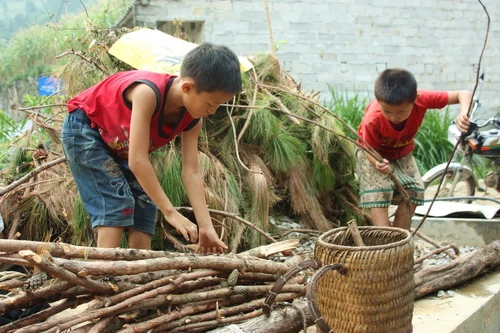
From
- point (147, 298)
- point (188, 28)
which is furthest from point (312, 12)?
point (147, 298)

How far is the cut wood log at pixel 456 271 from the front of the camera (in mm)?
3145

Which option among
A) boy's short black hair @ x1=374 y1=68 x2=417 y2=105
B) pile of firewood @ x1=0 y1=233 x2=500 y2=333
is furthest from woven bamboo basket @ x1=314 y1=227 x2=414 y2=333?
boy's short black hair @ x1=374 y1=68 x2=417 y2=105

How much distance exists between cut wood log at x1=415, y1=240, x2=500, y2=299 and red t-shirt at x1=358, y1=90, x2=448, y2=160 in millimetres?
873

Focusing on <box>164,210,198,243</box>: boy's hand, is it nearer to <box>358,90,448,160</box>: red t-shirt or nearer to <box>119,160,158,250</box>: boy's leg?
<box>119,160,158,250</box>: boy's leg

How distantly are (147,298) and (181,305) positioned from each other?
0.19 meters

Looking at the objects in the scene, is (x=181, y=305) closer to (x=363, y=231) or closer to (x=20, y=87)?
(x=363, y=231)

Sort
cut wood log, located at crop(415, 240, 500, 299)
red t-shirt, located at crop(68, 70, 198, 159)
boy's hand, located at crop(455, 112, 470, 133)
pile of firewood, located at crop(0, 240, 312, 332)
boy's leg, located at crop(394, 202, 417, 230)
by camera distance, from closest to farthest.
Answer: pile of firewood, located at crop(0, 240, 312, 332)
red t-shirt, located at crop(68, 70, 198, 159)
cut wood log, located at crop(415, 240, 500, 299)
boy's hand, located at crop(455, 112, 470, 133)
boy's leg, located at crop(394, 202, 417, 230)

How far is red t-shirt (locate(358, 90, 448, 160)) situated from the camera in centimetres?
369

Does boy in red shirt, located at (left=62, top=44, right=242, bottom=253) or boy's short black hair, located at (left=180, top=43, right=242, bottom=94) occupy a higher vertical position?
boy's short black hair, located at (left=180, top=43, right=242, bottom=94)

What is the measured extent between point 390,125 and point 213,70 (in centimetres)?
170

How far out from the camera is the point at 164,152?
3.83 meters

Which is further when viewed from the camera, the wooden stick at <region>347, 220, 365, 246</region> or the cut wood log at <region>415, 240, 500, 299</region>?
the cut wood log at <region>415, 240, 500, 299</region>

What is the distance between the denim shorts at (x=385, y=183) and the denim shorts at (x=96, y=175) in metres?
1.73

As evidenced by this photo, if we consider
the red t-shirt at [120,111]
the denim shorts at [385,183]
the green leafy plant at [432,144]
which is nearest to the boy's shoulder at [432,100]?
the denim shorts at [385,183]
